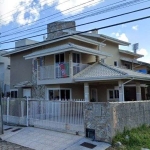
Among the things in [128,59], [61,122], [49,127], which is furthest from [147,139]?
[128,59]

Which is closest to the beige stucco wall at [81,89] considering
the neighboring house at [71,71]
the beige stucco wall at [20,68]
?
the neighboring house at [71,71]

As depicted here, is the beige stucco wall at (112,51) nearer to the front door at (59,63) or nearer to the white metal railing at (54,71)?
the front door at (59,63)

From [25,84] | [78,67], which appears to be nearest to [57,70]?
[78,67]

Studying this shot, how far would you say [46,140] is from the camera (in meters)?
10.1

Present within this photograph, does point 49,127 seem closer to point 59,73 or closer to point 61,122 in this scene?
point 61,122

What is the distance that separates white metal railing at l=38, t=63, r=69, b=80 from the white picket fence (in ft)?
15.5

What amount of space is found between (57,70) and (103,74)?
4.35 metres

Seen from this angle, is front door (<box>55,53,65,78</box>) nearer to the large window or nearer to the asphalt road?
the large window

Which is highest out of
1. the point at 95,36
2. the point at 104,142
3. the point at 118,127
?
the point at 95,36

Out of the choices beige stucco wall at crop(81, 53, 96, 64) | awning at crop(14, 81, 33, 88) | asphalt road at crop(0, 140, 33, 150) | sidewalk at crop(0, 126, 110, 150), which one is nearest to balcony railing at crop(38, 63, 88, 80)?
beige stucco wall at crop(81, 53, 96, 64)

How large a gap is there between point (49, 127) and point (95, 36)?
43.1 feet

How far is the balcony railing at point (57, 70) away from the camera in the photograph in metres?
17.8

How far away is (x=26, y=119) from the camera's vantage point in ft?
43.8

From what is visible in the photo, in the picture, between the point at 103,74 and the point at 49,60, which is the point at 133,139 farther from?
the point at 49,60
